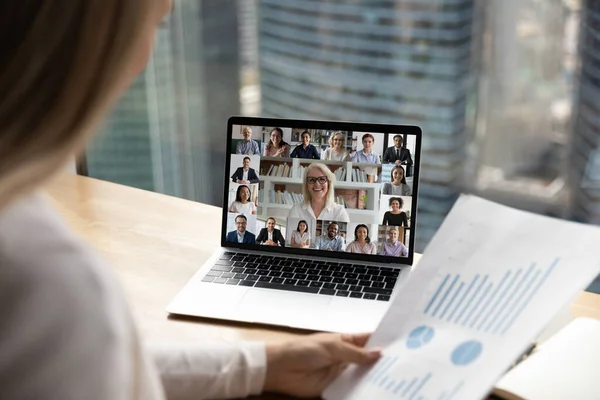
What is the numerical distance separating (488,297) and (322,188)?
1.21ft

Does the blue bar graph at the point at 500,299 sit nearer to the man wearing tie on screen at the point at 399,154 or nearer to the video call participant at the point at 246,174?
the man wearing tie on screen at the point at 399,154

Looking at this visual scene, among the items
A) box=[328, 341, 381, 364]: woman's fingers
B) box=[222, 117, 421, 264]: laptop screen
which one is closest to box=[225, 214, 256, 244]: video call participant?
box=[222, 117, 421, 264]: laptop screen

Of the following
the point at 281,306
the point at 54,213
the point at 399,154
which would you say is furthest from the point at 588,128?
the point at 54,213

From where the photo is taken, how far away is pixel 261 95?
2201 mm

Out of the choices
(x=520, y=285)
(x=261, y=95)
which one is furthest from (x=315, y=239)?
(x=261, y=95)

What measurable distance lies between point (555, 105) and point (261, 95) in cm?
77

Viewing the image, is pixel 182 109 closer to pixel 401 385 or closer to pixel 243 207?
pixel 243 207

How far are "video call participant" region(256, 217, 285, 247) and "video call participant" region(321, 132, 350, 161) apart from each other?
0.41ft

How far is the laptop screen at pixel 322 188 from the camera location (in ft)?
3.78

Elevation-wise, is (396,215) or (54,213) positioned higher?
(54,213)

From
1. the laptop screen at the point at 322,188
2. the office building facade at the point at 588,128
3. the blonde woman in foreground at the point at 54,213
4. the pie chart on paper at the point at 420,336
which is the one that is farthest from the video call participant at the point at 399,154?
the office building facade at the point at 588,128

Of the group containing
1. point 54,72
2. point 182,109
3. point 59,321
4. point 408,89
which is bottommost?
point 182,109

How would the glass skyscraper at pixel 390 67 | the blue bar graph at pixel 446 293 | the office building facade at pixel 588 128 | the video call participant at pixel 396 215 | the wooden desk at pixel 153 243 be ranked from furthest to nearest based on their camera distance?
the glass skyscraper at pixel 390 67 → the office building facade at pixel 588 128 → the video call participant at pixel 396 215 → the wooden desk at pixel 153 243 → the blue bar graph at pixel 446 293

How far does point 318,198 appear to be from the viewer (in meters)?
1.17
